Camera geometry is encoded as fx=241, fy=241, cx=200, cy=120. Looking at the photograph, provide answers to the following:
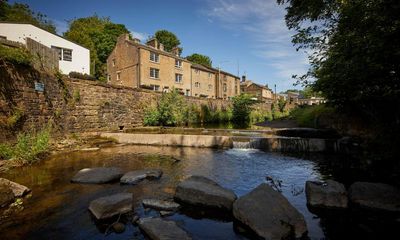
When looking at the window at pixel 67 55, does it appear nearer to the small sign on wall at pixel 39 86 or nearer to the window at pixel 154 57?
the window at pixel 154 57

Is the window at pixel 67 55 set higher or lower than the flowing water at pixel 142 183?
higher

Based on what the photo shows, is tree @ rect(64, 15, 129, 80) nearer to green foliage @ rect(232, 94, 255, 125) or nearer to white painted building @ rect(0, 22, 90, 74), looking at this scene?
white painted building @ rect(0, 22, 90, 74)

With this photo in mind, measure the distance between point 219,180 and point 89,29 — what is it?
51220mm

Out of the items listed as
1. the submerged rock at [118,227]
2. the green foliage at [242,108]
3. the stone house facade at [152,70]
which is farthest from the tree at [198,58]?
the submerged rock at [118,227]

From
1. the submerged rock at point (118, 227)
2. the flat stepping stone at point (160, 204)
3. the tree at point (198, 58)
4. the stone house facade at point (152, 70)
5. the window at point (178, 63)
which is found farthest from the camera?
the tree at point (198, 58)

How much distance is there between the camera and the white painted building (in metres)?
24.5

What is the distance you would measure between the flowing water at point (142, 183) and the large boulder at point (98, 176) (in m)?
0.29

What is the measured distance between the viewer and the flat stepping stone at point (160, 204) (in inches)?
221

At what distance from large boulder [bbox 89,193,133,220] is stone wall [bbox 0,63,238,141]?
328 inches

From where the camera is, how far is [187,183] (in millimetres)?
6293

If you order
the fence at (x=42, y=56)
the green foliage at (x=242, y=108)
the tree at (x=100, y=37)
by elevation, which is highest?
the tree at (x=100, y=37)

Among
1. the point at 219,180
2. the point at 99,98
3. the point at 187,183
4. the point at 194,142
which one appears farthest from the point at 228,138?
the point at 99,98

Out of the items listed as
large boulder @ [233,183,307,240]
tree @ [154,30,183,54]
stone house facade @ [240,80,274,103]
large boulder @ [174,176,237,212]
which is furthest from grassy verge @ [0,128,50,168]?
stone house facade @ [240,80,274,103]

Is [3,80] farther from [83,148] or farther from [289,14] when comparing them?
[289,14]
